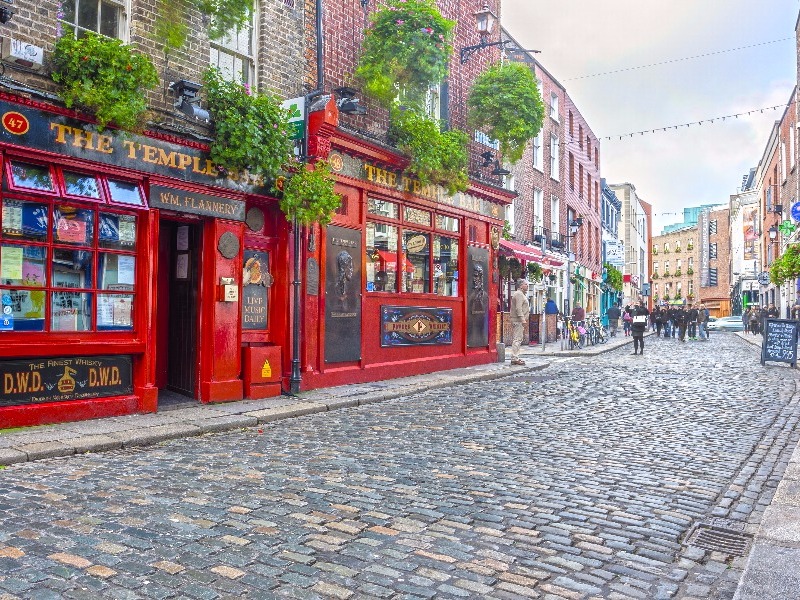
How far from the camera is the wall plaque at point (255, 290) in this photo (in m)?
10.6

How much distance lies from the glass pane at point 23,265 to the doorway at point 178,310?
2410mm

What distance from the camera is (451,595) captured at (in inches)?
134

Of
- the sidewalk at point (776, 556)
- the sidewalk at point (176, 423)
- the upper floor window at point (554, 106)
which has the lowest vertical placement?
the sidewalk at point (176, 423)

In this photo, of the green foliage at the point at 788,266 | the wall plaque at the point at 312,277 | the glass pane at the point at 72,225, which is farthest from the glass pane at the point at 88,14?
the green foliage at the point at 788,266

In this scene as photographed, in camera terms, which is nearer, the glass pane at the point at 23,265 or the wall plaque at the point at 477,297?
the glass pane at the point at 23,265

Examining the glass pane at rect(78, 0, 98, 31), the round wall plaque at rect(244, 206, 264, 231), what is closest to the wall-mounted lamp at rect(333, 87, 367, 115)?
the round wall plaque at rect(244, 206, 264, 231)

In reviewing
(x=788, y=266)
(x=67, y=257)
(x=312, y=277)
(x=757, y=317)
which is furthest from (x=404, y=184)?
(x=757, y=317)

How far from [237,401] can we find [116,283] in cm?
238

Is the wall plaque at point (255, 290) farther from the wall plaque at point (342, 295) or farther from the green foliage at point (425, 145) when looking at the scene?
the green foliage at point (425, 145)

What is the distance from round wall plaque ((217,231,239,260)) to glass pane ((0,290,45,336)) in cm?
256

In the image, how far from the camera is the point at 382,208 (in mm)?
13469

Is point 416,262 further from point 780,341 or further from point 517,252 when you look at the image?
point 780,341

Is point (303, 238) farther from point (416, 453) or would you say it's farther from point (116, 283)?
point (416, 453)

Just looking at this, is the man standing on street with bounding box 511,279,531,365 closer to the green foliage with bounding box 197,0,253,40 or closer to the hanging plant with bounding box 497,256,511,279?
the hanging plant with bounding box 497,256,511,279
